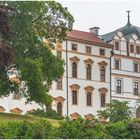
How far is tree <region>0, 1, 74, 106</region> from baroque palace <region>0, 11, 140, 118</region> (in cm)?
2299

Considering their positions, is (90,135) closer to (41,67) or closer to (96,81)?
(41,67)

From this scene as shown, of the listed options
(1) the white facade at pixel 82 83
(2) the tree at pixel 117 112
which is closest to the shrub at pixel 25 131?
(2) the tree at pixel 117 112

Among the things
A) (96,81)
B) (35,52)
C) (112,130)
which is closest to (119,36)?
(96,81)

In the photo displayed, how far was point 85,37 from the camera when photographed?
7412cm

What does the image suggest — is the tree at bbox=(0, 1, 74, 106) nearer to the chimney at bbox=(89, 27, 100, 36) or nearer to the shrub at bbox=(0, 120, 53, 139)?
the shrub at bbox=(0, 120, 53, 139)

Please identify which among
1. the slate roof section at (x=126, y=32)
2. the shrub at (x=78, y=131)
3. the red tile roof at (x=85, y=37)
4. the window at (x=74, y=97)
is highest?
the slate roof section at (x=126, y=32)

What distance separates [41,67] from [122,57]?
119 feet

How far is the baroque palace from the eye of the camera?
6912 cm

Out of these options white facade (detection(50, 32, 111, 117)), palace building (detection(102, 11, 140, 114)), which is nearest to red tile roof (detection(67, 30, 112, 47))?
white facade (detection(50, 32, 111, 117))

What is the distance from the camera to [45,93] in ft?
133

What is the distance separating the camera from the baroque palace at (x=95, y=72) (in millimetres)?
69125

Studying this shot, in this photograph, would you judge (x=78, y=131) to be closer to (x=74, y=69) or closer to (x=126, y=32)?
(x=74, y=69)

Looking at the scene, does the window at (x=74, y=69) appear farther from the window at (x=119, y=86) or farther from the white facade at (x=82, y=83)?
the window at (x=119, y=86)

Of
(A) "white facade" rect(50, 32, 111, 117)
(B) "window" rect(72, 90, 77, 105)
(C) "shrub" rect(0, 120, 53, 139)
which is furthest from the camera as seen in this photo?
(B) "window" rect(72, 90, 77, 105)
